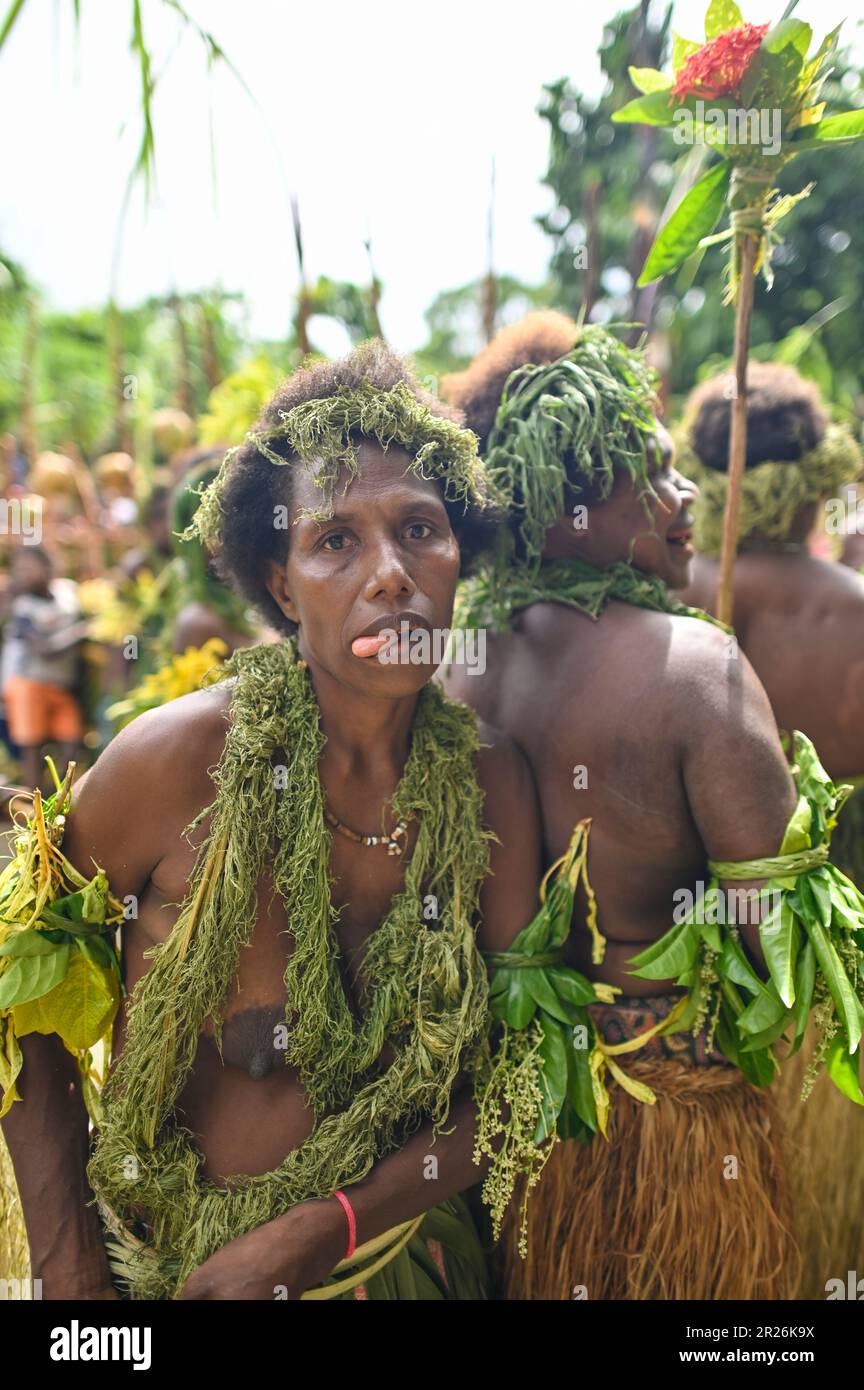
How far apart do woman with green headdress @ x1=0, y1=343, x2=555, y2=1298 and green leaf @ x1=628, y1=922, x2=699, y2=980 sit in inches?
11.4

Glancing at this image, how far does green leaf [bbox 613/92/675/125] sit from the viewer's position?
2023 mm

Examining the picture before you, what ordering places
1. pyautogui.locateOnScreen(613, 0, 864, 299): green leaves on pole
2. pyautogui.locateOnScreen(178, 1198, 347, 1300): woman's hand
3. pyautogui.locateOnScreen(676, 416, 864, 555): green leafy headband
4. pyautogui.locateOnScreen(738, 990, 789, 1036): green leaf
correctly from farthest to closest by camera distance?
pyautogui.locateOnScreen(676, 416, 864, 555): green leafy headband < pyautogui.locateOnScreen(613, 0, 864, 299): green leaves on pole < pyautogui.locateOnScreen(738, 990, 789, 1036): green leaf < pyautogui.locateOnScreen(178, 1198, 347, 1300): woman's hand

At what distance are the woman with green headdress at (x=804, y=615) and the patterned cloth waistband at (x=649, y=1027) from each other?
3.19ft

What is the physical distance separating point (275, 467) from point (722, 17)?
118 centimetres

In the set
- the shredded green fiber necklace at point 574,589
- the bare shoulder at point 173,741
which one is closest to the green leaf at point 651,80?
the shredded green fiber necklace at point 574,589

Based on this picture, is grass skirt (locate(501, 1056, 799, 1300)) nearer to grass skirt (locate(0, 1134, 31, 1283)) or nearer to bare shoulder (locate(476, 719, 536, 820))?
bare shoulder (locate(476, 719, 536, 820))

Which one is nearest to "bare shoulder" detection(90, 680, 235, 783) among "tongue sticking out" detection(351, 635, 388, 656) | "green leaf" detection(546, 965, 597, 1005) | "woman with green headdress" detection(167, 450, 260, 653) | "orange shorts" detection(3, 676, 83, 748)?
"tongue sticking out" detection(351, 635, 388, 656)

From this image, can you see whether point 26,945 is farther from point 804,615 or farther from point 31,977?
point 804,615

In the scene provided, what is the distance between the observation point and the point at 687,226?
2129mm

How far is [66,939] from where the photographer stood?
5.77 ft

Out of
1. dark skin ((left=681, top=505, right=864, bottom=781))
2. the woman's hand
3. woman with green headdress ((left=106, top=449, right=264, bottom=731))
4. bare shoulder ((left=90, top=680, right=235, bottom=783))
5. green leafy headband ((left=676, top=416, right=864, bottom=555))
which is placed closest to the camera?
the woman's hand

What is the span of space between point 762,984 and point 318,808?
823 mm
